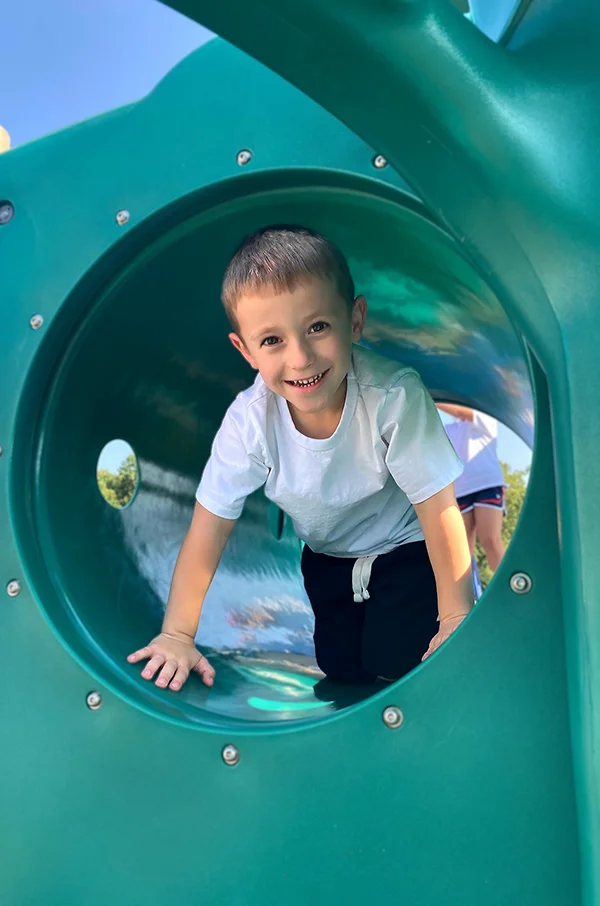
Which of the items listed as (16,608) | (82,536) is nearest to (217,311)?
(82,536)

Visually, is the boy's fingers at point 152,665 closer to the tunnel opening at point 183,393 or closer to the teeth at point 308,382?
the tunnel opening at point 183,393

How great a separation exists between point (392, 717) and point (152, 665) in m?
0.42

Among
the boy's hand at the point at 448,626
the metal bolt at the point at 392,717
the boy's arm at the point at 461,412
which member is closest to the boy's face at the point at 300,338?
the boy's hand at the point at 448,626

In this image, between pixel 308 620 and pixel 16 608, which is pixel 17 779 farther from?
pixel 308 620

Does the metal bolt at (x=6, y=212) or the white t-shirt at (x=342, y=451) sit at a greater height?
the metal bolt at (x=6, y=212)

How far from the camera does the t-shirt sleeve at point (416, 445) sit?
1.21 meters

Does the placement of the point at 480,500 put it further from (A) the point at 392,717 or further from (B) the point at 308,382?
(A) the point at 392,717

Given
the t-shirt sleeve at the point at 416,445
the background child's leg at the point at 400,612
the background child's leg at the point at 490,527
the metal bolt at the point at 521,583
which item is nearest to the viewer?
the metal bolt at the point at 521,583

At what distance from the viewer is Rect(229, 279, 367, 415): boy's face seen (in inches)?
43.6

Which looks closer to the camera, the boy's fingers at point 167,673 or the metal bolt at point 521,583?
the metal bolt at point 521,583

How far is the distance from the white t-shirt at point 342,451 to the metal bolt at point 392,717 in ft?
1.36

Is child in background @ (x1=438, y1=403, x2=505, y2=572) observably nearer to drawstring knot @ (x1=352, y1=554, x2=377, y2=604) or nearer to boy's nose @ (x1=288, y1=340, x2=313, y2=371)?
drawstring knot @ (x1=352, y1=554, x2=377, y2=604)

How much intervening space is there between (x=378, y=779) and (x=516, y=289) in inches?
21.0

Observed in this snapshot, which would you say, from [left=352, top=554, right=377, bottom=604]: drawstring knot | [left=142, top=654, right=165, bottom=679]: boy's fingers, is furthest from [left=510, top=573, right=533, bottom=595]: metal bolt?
[left=352, top=554, right=377, bottom=604]: drawstring knot
